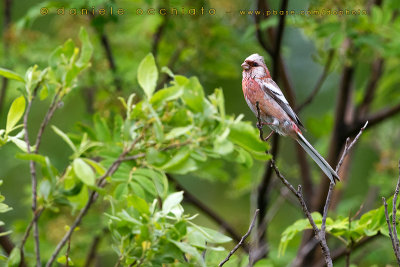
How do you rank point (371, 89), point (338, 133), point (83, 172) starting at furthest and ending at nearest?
point (371, 89) < point (338, 133) < point (83, 172)

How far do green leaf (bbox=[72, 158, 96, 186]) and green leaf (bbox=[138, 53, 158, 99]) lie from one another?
1.41 ft

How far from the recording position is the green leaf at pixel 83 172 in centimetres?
211

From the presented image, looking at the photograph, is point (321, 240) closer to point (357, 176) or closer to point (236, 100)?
point (236, 100)

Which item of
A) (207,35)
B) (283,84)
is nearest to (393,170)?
(283,84)

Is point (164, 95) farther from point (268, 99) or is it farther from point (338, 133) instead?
point (338, 133)

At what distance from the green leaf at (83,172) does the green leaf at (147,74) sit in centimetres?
43

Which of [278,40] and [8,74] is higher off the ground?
[8,74]

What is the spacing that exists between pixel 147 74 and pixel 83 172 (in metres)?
0.53

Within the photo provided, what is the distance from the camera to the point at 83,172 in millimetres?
2121

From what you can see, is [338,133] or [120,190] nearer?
[120,190]

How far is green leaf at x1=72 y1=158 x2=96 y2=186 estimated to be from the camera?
2.11 m

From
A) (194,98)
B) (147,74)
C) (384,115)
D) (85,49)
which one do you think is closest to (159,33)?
(384,115)

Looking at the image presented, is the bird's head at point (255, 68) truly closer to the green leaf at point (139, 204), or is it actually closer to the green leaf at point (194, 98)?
the green leaf at point (194, 98)

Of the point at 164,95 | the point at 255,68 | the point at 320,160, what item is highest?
the point at 164,95
